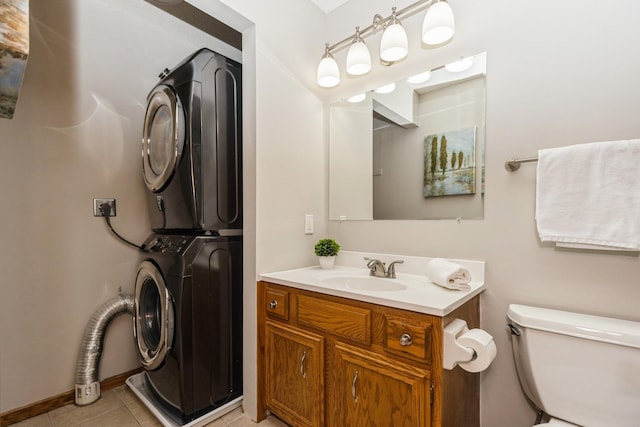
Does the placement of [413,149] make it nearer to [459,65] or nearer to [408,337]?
[459,65]

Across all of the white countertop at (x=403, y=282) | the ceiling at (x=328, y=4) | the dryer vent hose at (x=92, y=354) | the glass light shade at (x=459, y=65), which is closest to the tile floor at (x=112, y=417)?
the dryer vent hose at (x=92, y=354)

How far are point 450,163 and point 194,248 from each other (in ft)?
4.58

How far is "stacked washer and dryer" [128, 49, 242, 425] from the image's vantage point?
1458 millimetres

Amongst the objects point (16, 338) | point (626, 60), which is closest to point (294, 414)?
point (16, 338)

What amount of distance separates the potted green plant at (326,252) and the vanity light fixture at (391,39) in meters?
0.99

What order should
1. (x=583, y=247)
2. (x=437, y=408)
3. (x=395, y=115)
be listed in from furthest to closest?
(x=395, y=115)
(x=583, y=247)
(x=437, y=408)

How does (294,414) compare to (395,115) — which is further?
(395,115)

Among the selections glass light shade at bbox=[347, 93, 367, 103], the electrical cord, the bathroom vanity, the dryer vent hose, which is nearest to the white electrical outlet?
the bathroom vanity

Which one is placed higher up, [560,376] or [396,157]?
[396,157]

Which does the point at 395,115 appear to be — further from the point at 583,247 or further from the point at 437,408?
the point at 437,408

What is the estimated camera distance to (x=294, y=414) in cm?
137

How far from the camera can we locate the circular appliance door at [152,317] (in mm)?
1465

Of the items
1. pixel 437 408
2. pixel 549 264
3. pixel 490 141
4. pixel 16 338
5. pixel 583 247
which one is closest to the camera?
pixel 437 408

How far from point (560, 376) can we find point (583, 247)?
1.55 feet
